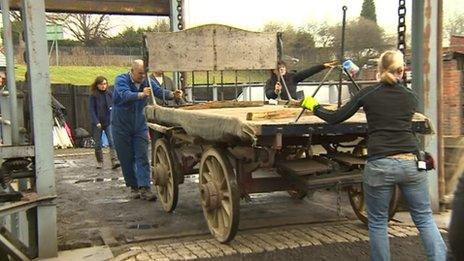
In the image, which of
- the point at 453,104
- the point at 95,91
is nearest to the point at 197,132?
the point at 95,91

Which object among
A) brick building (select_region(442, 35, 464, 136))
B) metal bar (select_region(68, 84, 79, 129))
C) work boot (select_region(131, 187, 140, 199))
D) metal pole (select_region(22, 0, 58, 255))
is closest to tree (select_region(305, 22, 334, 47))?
brick building (select_region(442, 35, 464, 136))

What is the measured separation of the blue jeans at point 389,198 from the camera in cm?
428

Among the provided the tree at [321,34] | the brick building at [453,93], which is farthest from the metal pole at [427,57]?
the tree at [321,34]

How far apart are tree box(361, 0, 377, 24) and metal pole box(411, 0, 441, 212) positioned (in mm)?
3517

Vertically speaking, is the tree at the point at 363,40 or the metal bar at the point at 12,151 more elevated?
the tree at the point at 363,40

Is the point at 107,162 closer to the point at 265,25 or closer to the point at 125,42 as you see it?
the point at 265,25

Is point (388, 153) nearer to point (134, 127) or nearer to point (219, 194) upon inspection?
point (219, 194)

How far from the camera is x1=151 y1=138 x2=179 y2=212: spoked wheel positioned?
6.90 metres

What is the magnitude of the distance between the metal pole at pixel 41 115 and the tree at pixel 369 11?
650cm

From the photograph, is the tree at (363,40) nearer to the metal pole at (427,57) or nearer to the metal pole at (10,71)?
the metal pole at (427,57)

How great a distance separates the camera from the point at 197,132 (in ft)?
17.9

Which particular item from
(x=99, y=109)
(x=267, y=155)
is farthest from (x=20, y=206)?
(x=99, y=109)

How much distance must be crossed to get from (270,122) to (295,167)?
24.7 inches

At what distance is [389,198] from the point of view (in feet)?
14.3
